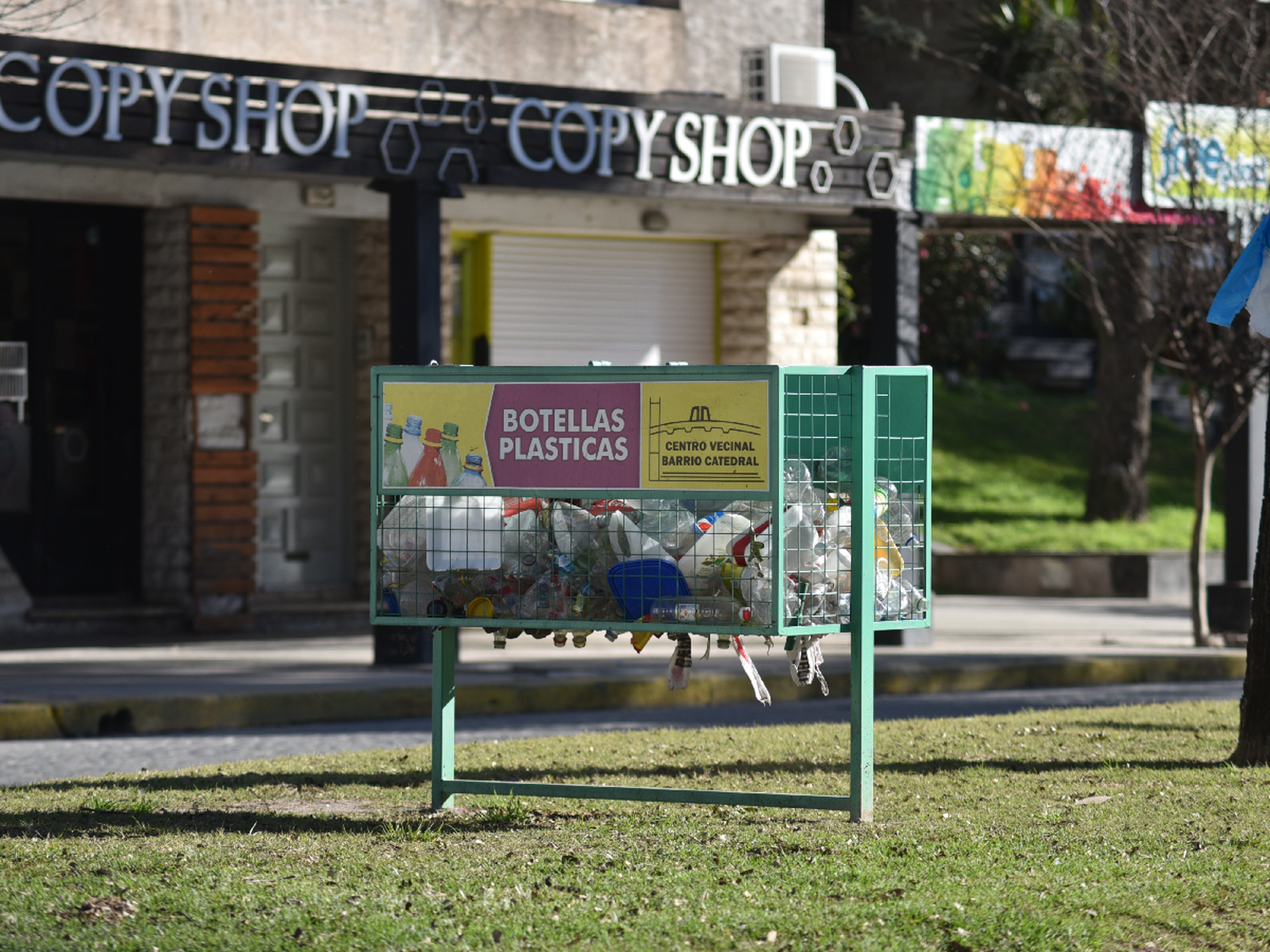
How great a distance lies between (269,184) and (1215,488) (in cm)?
1719

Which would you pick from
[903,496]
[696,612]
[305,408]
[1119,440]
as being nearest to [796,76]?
[305,408]

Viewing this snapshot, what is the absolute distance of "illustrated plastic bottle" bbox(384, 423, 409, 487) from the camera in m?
6.46

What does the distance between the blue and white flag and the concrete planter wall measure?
40.7 ft

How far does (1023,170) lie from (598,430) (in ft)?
29.6

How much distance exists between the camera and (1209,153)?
14.0 meters

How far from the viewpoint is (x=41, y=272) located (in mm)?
13633

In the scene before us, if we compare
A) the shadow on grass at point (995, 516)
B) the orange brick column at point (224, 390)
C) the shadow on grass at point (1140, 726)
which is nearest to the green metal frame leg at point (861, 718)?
the shadow on grass at point (1140, 726)

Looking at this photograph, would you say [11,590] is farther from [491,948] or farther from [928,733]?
[491,948]

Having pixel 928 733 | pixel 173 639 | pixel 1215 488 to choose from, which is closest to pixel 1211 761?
pixel 928 733

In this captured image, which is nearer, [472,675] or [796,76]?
[472,675]

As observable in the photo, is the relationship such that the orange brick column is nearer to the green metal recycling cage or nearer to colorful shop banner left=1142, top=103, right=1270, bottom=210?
colorful shop banner left=1142, top=103, right=1270, bottom=210

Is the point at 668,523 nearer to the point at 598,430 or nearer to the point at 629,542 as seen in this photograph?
the point at 629,542

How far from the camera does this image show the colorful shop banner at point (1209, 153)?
13.7 m

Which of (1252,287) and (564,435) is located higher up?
(1252,287)
